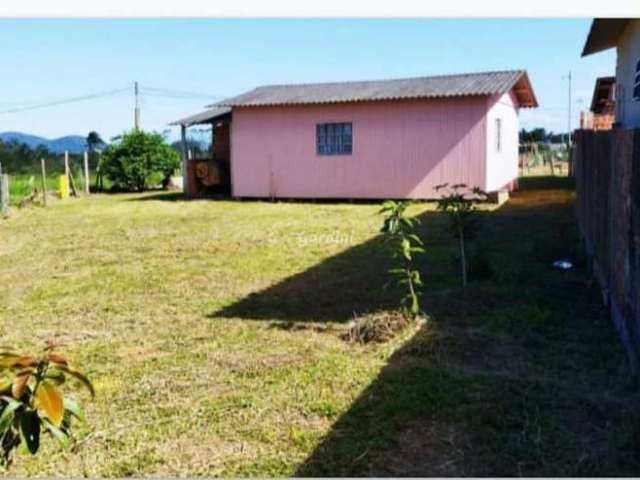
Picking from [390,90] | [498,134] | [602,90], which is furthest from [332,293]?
[602,90]

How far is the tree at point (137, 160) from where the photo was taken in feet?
79.3

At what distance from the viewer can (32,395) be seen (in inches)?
76.0

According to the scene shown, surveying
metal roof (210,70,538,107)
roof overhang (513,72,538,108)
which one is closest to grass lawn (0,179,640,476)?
metal roof (210,70,538,107)

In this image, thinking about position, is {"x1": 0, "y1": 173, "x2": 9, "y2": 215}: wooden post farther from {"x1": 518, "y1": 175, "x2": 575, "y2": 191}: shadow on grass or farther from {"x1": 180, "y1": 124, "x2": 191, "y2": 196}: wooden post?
{"x1": 518, "y1": 175, "x2": 575, "y2": 191}: shadow on grass

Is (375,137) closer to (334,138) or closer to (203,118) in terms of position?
(334,138)

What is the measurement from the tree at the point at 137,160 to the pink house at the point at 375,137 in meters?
4.36

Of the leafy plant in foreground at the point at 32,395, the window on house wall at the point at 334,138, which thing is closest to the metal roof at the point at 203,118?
the window on house wall at the point at 334,138

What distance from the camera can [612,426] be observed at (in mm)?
3602

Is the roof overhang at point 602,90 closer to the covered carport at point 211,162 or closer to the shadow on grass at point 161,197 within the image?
the covered carport at point 211,162

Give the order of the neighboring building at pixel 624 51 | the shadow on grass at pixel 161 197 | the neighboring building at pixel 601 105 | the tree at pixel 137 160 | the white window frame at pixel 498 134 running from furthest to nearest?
the tree at pixel 137 160 < the shadow on grass at pixel 161 197 < the neighboring building at pixel 601 105 < the white window frame at pixel 498 134 < the neighboring building at pixel 624 51

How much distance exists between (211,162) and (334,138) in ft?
14.3

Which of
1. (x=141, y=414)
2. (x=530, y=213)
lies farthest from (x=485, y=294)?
(x=530, y=213)
